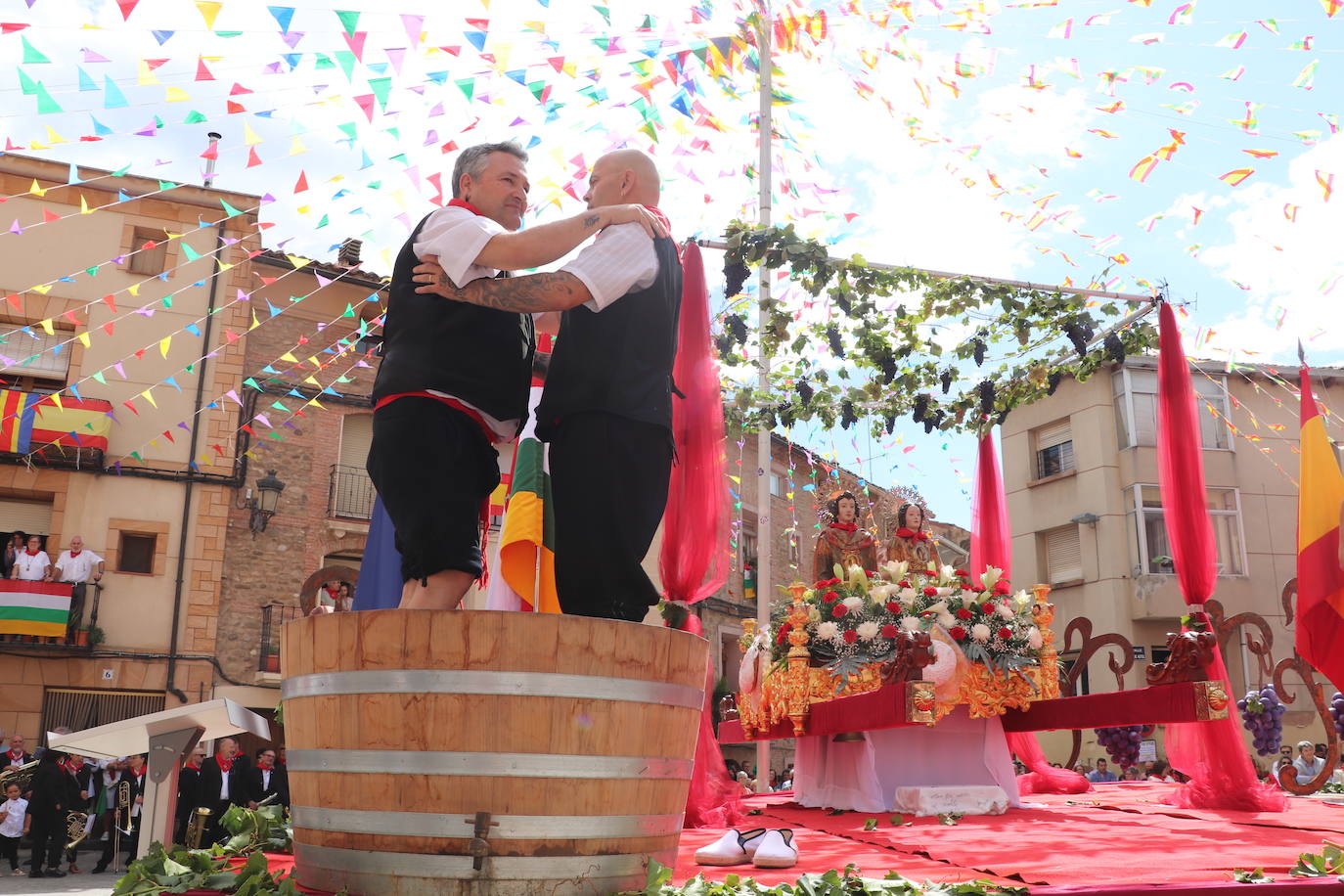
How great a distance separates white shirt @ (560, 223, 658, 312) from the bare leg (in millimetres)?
757

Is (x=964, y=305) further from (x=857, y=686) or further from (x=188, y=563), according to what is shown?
(x=188, y=563)

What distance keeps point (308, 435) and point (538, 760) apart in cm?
1831

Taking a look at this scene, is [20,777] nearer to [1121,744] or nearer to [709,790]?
[709,790]

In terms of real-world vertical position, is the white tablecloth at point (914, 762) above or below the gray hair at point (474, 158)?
below

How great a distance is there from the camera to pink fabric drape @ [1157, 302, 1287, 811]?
547 cm

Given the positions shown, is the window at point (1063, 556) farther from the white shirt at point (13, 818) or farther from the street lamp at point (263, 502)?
the white shirt at point (13, 818)

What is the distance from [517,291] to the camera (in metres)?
2.61

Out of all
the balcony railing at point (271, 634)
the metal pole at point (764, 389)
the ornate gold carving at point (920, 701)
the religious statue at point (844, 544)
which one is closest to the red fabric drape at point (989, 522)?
the religious statue at point (844, 544)

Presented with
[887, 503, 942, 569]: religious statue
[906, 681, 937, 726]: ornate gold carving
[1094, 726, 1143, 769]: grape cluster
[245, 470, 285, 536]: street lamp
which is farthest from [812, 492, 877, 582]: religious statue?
[245, 470, 285, 536]: street lamp

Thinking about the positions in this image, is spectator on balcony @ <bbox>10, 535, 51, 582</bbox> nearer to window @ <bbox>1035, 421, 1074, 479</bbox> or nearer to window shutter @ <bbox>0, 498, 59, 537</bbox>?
window shutter @ <bbox>0, 498, 59, 537</bbox>

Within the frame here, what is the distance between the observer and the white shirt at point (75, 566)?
53.9ft

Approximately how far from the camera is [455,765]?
2.20 metres

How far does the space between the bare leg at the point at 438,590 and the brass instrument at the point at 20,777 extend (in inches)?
465

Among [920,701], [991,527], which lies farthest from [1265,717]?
[920,701]
